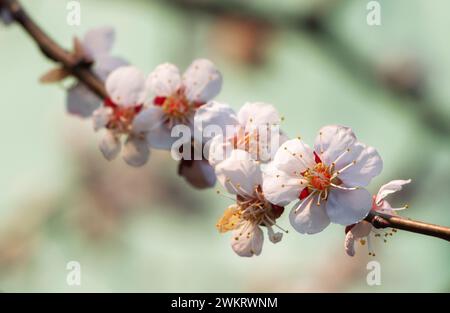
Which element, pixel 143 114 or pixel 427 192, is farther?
pixel 427 192

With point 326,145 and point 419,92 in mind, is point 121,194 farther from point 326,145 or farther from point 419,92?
point 326,145

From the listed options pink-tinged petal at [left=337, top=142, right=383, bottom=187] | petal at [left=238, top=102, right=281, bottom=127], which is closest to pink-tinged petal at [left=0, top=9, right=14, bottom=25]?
petal at [left=238, top=102, right=281, bottom=127]

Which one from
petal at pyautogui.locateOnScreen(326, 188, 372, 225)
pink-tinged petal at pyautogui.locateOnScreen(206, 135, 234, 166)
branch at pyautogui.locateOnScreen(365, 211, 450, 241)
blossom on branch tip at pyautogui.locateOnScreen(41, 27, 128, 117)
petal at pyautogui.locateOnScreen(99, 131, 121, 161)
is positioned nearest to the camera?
branch at pyautogui.locateOnScreen(365, 211, 450, 241)

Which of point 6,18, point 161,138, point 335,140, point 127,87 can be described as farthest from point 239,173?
point 6,18

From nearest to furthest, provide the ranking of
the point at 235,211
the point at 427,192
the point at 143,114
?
the point at 235,211
the point at 143,114
the point at 427,192

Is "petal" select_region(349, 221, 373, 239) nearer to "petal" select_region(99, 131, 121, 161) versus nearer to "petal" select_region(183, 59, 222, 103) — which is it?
"petal" select_region(183, 59, 222, 103)

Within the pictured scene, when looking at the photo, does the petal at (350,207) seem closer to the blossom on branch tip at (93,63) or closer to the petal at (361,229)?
the petal at (361,229)

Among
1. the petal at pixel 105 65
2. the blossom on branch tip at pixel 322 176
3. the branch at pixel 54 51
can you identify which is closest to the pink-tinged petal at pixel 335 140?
the blossom on branch tip at pixel 322 176
